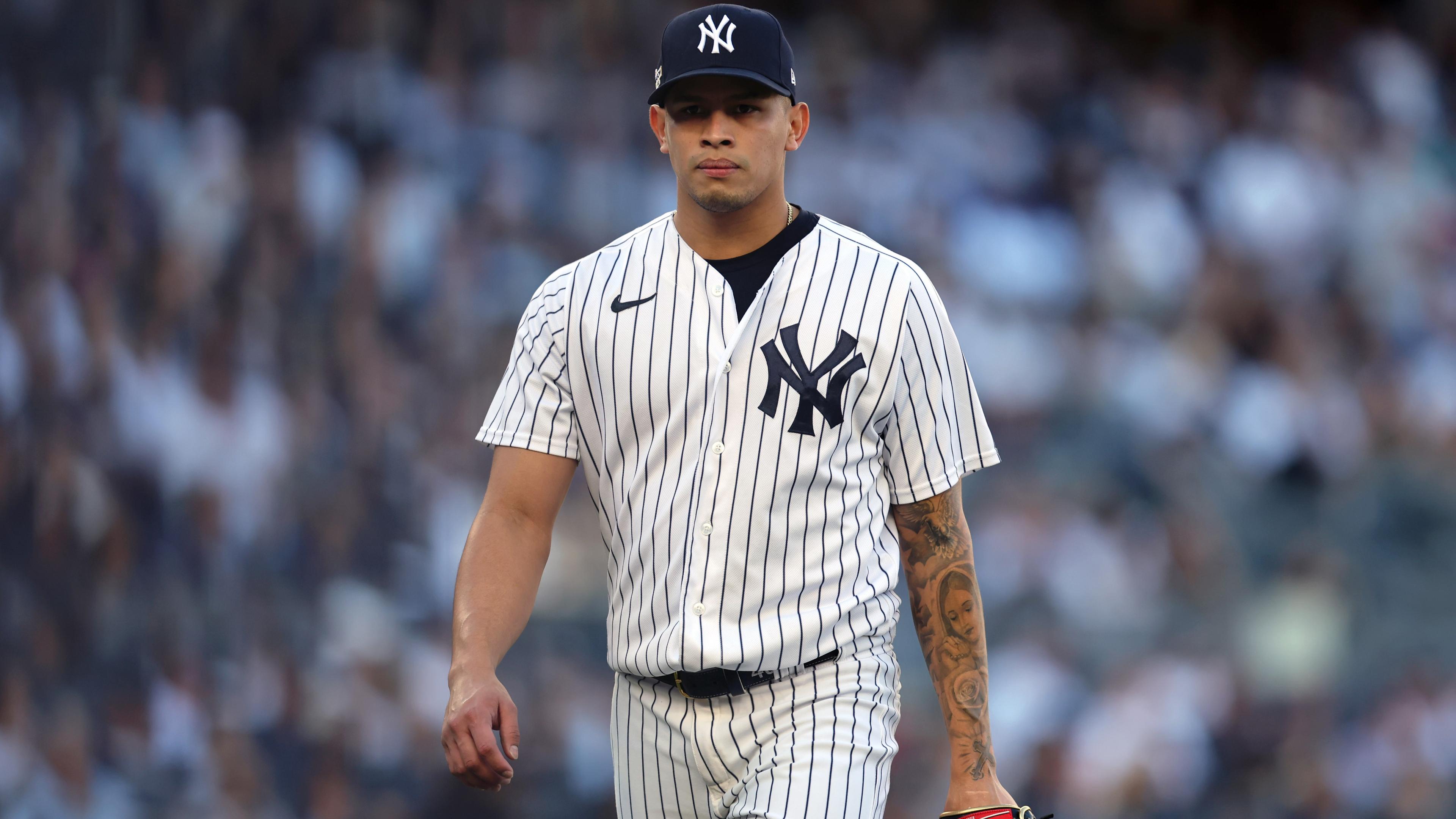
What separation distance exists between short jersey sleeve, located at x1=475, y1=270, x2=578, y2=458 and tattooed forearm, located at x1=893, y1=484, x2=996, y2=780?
61cm

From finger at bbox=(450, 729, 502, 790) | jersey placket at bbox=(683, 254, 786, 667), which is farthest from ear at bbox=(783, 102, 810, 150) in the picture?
finger at bbox=(450, 729, 502, 790)

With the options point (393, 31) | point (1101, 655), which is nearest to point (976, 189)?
point (1101, 655)

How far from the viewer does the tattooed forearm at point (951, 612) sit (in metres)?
2.52

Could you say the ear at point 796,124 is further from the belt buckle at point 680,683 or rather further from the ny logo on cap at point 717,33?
the belt buckle at point 680,683

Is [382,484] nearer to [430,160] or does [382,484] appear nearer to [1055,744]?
[430,160]

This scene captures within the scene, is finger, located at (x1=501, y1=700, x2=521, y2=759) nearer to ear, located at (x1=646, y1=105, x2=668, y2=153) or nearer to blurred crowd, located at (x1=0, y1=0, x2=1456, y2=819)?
ear, located at (x1=646, y1=105, x2=668, y2=153)

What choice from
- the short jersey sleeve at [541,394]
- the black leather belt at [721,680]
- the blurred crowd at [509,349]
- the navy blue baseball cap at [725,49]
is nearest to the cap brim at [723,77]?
the navy blue baseball cap at [725,49]

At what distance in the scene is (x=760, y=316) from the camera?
248 cm

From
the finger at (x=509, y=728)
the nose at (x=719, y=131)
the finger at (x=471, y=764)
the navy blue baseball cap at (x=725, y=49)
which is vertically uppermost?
the navy blue baseball cap at (x=725, y=49)

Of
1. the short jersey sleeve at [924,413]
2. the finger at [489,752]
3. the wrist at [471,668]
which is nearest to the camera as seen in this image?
the finger at [489,752]

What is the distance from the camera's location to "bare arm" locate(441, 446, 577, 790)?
88.6 inches

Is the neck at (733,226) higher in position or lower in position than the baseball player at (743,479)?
higher

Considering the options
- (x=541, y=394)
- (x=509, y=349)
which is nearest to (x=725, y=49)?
(x=541, y=394)

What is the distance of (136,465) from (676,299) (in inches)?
139
